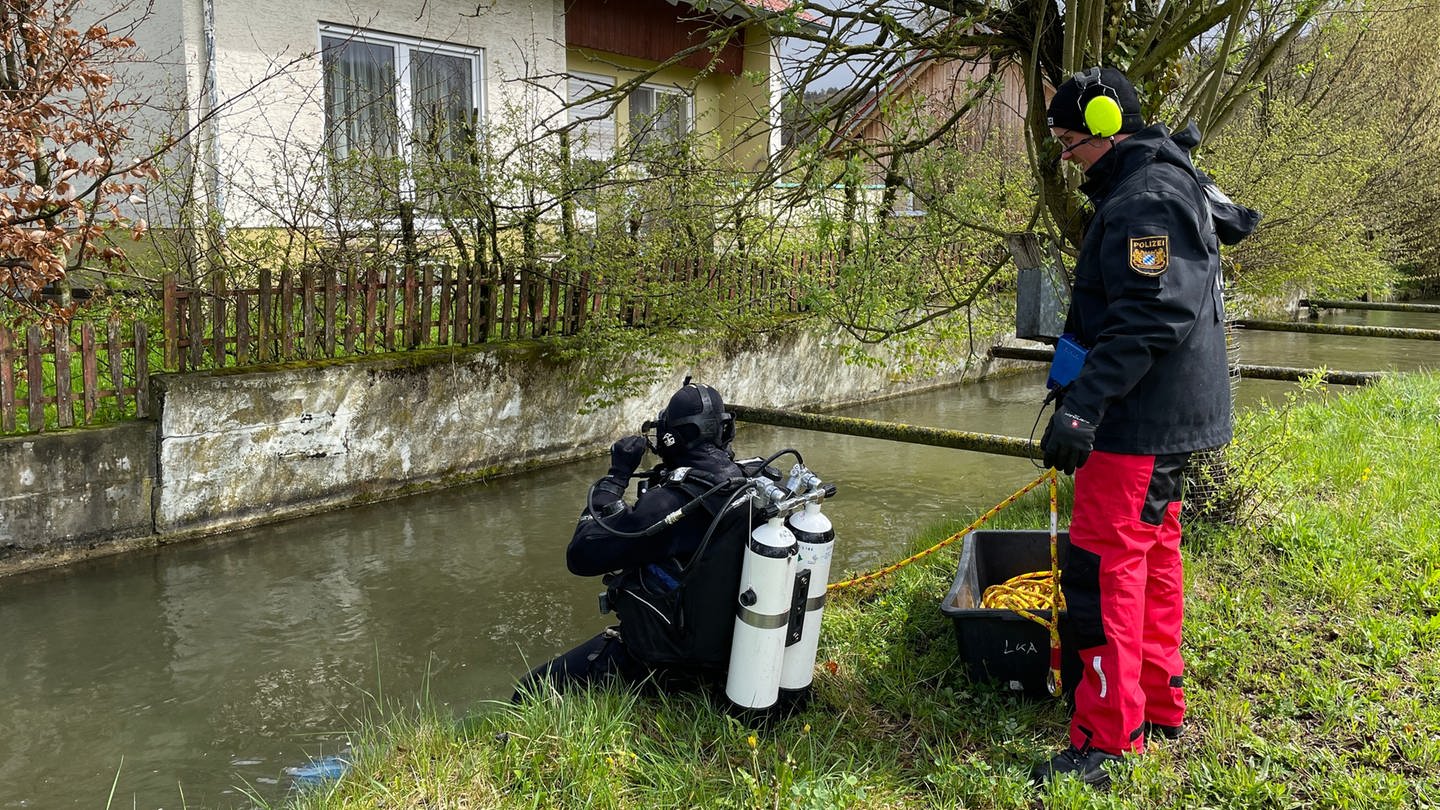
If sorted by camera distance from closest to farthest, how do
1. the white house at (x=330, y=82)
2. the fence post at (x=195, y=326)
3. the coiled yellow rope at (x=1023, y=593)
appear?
the coiled yellow rope at (x=1023, y=593) → the fence post at (x=195, y=326) → the white house at (x=330, y=82)

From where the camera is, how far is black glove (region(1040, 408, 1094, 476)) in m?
2.94

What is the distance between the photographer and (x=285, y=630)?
5.37 m

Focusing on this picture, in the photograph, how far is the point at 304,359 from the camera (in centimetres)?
730

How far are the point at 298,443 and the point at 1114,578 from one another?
5701 millimetres

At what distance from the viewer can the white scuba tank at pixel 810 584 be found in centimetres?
335

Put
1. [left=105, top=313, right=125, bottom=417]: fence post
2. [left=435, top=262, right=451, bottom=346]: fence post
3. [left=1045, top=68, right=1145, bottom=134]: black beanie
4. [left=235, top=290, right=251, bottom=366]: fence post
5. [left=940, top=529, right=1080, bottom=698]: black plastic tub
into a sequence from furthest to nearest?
[left=435, top=262, right=451, bottom=346]: fence post < [left=235, top=290, right=251, bottom=366]: fence post < [left=105, top=313, right=125, bottom=417]: fence post < [left=940, top=529, right=1080, bottom=698]: black plastic tub < [left=1045, top=68, right=1145, bottom=134]: black beanie

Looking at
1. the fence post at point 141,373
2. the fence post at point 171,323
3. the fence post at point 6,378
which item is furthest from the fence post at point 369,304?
the fence post at point 6,378

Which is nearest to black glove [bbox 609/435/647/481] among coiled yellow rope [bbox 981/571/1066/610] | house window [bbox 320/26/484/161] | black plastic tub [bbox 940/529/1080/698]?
black plastic tub [bbox 940/529/1080/698]

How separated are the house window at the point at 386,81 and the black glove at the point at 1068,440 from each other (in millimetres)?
7331

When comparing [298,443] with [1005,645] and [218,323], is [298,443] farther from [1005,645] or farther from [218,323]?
[1005,645]

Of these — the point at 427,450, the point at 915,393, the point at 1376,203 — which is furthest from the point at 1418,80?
the point at 427,450

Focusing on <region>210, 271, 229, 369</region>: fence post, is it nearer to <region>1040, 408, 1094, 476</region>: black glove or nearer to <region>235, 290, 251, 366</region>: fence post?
<region>235, 290, 251, 366</region>: fence post

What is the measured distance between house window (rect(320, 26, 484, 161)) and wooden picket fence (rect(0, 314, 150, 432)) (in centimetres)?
338

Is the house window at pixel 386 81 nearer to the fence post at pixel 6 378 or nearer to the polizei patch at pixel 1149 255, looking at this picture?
the fence post at pixel 6 378
